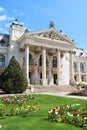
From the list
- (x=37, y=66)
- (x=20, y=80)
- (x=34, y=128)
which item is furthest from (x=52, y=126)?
(x=37, y=66)

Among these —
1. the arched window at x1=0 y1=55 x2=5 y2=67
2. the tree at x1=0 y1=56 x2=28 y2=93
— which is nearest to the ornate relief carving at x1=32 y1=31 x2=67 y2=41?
the arched window at x1=0 y1=55 x2=5 y2=67

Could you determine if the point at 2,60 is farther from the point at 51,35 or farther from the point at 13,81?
the point at 13,81

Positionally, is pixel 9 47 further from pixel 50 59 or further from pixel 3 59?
pixel 50 59

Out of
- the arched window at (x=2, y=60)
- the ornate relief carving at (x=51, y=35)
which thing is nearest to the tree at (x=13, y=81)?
the arched window at (x=2, y=60)

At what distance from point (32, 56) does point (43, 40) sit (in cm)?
499

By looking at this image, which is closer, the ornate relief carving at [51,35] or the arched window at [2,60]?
the ornate relief carving at [51,35]

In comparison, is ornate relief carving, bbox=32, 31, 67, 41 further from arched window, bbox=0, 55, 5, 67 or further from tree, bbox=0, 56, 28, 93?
tree, bbox=0, 56, 28, 93

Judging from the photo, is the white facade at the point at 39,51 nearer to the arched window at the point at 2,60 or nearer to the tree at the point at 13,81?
the arched window at the point at 2,60

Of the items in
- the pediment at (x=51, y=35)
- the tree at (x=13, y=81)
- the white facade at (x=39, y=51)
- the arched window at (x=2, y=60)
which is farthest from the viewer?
the arched window at (x=2, y=60)

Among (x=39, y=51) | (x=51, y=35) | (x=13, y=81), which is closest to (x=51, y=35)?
(x=51, y=35)

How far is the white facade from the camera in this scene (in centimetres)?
4053

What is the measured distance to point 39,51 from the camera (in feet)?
147

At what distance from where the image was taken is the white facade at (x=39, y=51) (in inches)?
1596

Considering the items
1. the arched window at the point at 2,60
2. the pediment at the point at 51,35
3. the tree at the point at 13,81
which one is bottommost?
the tree at the point at 13,81
